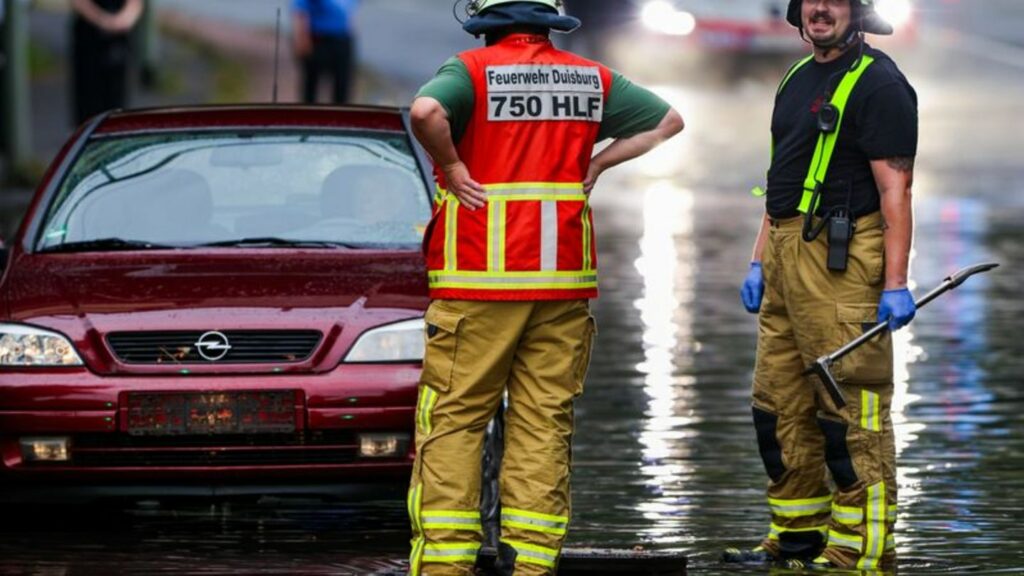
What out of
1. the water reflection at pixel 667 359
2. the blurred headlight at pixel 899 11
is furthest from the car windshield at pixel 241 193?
the blurred headlight at pixel 899 11

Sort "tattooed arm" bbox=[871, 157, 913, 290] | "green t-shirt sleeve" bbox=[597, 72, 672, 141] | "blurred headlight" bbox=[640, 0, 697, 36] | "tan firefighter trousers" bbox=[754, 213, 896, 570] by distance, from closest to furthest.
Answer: "green t-shirt sleeve" bbox=[597, 72, 672, 141] → "tattooed arm" bbox=[871, 157, 913, 290] → "tan firefighter trousers" bbox=[754, 213, 896, 570] → "blurred headlight" bbox=[640, 0, 697, 36]

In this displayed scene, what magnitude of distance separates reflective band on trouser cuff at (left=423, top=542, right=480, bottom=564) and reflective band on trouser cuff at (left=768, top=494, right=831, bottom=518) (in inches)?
46.4

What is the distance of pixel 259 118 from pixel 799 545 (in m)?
2.90

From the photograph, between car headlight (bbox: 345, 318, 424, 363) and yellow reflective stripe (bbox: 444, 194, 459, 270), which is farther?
car headlight (bbox: 345, 318, 424, 363)

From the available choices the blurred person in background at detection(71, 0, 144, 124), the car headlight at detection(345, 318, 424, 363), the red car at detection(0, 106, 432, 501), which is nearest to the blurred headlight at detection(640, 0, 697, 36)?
the blurred person in background at detection(71, 0, 144, 124)

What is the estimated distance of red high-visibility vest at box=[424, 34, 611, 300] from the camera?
6844 millimetres

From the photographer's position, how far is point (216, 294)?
8.18 metres

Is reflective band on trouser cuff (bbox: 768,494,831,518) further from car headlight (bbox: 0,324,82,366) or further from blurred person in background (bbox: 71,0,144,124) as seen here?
blurred person in background (bbox: 71,0,144,124)

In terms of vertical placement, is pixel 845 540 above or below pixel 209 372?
below

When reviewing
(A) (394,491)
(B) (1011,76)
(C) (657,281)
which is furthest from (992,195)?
(A) (394,491)

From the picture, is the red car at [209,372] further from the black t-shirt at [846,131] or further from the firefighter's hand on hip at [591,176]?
the black t-shirt at [846,131]

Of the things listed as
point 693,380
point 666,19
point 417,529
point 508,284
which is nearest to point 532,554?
point 417,529

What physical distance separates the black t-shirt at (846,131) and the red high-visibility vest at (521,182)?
0.79 m

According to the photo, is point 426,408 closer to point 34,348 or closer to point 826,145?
point 826,145
